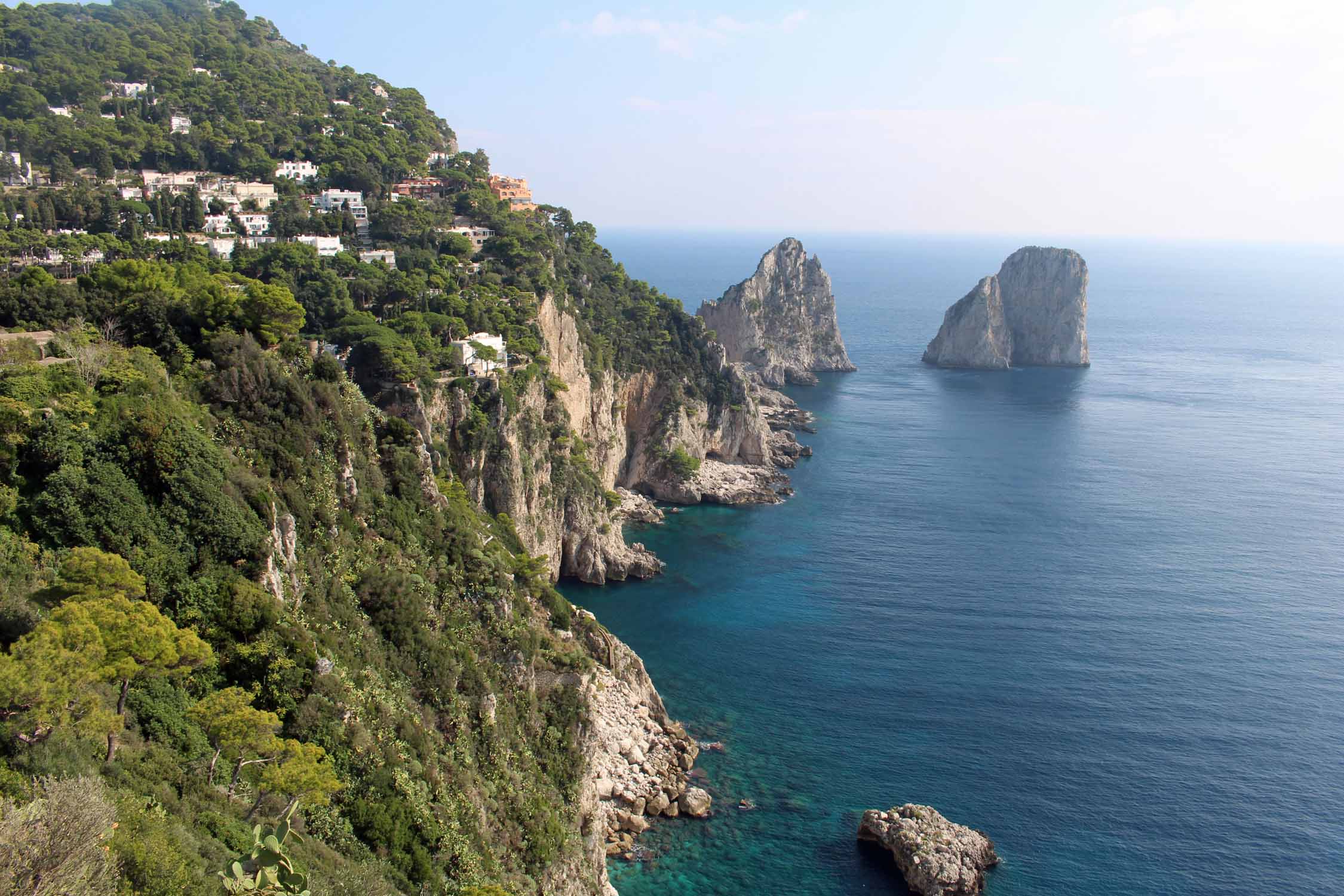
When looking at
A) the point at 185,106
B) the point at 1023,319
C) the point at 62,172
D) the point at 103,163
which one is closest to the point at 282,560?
the point at 62,172

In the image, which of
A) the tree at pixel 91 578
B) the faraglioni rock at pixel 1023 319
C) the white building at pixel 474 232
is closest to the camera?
the tree at pixel 91 578

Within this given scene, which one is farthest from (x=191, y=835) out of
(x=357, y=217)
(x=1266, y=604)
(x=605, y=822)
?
(x=357, y=217)

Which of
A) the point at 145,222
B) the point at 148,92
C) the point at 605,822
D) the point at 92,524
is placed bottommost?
the point at 605,822

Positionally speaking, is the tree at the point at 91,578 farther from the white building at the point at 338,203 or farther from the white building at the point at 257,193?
the white building at the point at 338,203

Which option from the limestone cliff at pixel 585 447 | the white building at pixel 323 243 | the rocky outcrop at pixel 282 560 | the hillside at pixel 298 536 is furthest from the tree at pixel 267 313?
the white building at pixel 323 243

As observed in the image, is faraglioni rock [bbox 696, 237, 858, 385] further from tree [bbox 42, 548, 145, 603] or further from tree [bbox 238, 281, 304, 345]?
tree [bbox 42, 548, 145, 603]

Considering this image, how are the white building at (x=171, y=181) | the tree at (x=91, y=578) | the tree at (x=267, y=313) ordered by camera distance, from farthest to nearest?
the white building at (x=171, y=181) → the tree at (x=267, y=313) → the tree at (x=91, y=578)

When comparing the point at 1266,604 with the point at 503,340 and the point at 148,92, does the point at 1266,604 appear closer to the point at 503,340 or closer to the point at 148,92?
the point at 503,340
